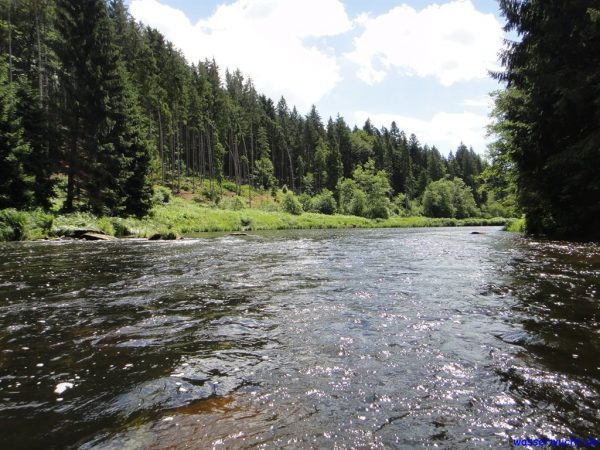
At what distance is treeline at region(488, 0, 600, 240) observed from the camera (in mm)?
16312

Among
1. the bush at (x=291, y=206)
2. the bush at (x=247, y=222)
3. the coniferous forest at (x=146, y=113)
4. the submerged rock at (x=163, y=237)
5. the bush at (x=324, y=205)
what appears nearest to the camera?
the coniferous forest at (x=146, y=113)

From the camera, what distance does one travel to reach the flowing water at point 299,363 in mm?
3293

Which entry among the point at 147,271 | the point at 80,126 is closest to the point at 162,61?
the point at 80,126

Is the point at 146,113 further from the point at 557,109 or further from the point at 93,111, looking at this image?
the point at 557,109

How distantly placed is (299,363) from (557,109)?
17852 mm

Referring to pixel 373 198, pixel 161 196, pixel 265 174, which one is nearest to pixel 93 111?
pixel 161 196

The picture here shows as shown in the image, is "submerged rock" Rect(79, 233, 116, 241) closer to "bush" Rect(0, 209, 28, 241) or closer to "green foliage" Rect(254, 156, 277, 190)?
"bush" Rect(0, 209, 28, 241)

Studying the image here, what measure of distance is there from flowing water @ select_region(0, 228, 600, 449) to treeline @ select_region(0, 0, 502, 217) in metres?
22.0

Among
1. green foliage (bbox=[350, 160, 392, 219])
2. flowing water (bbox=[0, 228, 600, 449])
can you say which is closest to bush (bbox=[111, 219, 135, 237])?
flowing water (bbox=[0, 228, 600, 449])

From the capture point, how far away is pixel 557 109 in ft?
55.2

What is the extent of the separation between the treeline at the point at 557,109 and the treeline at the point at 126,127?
18084 millimetres

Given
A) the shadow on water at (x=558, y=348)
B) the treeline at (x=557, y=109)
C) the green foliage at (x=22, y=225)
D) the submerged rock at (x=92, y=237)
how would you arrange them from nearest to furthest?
1. the shadow on water at (x=558, y=348)
2. the treeline at (x=557, y=109)
3. the green foliage at (x=22, y=225)
4. the submerged rock at (x=92, y=237)

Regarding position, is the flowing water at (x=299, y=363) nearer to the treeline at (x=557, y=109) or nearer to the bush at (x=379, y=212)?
the treeline at (x=557, y=109)

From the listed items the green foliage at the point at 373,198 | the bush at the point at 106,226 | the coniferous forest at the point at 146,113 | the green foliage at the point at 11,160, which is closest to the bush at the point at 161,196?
the coniferous forest at the point at 146,113
